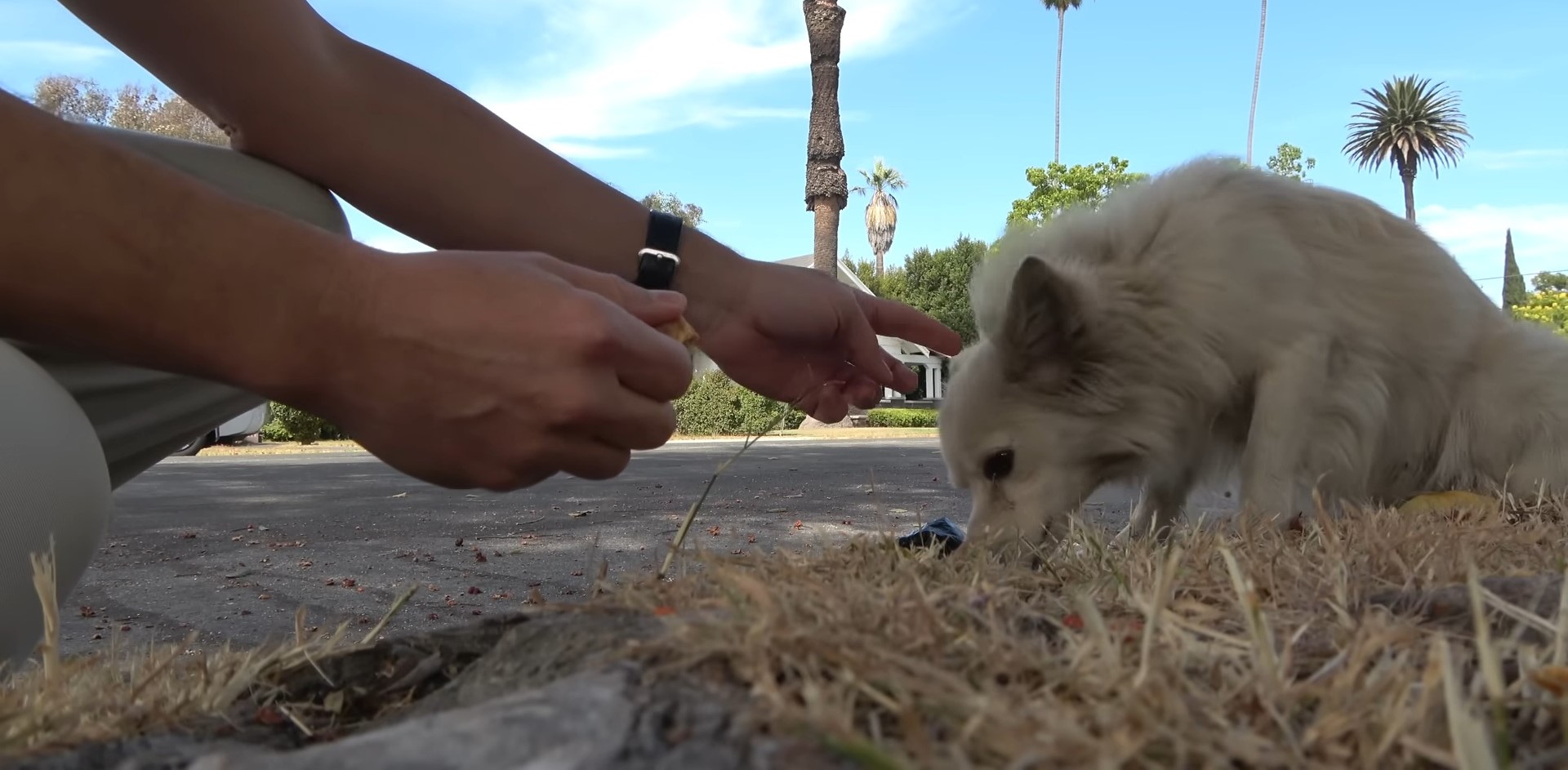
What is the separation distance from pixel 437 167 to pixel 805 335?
35.0 inches

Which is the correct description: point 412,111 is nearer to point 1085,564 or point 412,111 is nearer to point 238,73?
point 238,73

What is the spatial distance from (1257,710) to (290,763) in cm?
70

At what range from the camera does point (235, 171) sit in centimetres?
192

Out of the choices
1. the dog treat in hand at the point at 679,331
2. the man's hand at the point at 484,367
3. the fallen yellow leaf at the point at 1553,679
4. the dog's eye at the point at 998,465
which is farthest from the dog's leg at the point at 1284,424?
the man's hand at the point at 484,367

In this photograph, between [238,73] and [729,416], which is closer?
[238,73]

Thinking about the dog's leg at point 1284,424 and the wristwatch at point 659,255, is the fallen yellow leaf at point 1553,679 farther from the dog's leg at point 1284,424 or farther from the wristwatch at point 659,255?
the dog's leg at point 1284,424

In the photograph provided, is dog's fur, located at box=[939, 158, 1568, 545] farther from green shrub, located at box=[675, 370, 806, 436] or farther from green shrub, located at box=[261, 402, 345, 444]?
green shrub, located at box=[261, 402, 345, 444]

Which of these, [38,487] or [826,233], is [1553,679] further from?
[826,233]

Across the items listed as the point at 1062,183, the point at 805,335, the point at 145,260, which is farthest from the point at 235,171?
the point at 1062,183

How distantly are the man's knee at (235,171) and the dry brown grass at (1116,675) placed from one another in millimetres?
1292

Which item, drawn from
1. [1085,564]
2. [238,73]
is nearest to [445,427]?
[1085,564]

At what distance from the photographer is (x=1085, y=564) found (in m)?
1.57

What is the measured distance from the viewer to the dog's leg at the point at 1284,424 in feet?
9.18

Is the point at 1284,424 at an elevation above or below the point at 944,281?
below
